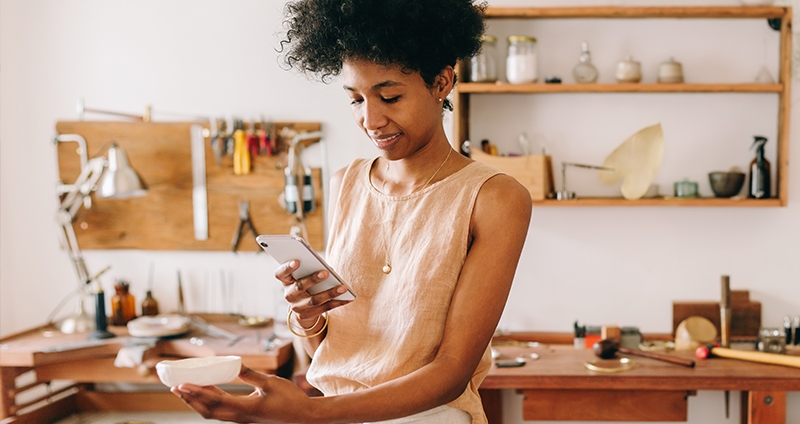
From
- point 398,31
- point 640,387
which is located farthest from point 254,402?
point 640,387

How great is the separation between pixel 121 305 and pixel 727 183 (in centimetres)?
274

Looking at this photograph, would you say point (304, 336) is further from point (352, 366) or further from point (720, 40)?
point (720, 40)

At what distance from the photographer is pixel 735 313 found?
298 cm

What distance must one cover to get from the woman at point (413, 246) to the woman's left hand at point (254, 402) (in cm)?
7

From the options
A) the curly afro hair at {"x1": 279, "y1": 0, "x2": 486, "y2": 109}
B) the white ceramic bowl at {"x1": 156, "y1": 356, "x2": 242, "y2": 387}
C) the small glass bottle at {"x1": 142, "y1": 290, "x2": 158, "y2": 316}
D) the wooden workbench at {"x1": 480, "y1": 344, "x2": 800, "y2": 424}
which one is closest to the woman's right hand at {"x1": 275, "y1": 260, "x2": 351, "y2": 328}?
the white ceramic bowl at {"x1": 156, "y1": 356, "x2": 242, "y2": 387}

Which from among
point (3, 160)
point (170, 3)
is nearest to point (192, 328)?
point (3, 160)

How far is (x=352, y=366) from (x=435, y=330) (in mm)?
160

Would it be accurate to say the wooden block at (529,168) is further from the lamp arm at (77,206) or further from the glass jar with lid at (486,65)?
the lamp arm at (77,206)

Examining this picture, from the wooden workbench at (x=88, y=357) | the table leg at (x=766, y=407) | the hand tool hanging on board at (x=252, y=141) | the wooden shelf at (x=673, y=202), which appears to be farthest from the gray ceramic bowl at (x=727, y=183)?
the hand tool hanging on board at (x=252, y=141)

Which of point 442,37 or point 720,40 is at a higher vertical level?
point 720,40

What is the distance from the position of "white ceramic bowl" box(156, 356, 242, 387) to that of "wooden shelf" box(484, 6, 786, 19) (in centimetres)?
208

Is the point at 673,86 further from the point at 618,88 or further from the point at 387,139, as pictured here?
the point at 387,139

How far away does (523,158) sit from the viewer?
281 centimetres

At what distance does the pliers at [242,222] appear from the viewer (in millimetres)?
3113
